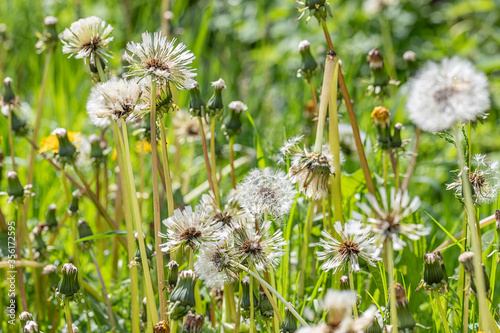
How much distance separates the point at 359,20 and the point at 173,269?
284 centimetres

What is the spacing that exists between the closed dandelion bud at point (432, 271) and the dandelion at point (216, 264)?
266 mm

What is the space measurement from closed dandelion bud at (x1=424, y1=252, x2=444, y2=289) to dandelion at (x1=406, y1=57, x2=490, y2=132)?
0.75ft

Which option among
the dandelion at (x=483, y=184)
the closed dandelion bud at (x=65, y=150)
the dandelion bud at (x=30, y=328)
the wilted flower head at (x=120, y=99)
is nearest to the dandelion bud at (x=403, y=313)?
the dandelion at (x=483, y=184)

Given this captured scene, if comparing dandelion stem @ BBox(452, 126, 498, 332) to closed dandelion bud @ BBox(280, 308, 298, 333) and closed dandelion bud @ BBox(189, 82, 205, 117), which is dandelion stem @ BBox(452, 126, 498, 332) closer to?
closed dandelion bud @ BBox(280, 308, 298, 333)

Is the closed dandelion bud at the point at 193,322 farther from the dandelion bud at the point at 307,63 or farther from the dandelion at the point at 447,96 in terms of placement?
the dandelion bud at the point at 307,63

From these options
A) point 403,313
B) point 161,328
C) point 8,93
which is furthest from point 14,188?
point 403,313

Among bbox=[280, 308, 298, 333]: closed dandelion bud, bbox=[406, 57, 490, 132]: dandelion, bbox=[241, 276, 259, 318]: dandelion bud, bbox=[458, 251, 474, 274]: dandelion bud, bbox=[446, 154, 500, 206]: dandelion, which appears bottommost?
bbox=[280, 308, 298, 333]: closed dandelion bud

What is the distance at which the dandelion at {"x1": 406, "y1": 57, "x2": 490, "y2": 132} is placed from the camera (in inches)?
20.9

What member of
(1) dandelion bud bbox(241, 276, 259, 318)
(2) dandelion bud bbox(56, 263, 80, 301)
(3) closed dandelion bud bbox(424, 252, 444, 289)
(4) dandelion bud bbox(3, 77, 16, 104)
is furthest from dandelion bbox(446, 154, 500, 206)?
(4) dandelion bud bbox(3, 77, 16, 104)

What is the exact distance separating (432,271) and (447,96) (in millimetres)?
274

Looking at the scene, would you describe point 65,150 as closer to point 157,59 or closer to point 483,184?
point 157,59

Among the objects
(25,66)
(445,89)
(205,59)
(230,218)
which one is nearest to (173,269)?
(230,218)

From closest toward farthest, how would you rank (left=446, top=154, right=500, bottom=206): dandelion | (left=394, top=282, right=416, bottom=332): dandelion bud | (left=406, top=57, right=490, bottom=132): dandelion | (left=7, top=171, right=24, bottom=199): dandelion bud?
(left=406, top=57, right=490, bottom=132): dandelion → (left=394, top=282, right=416, bottom=332): dandelion bud → (left=446, top=154, right=500, bottom=206): dandelion → (left=7, top=171, right=24, bottom=199): dandelion bud

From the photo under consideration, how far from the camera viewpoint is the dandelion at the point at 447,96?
1.74 feet
